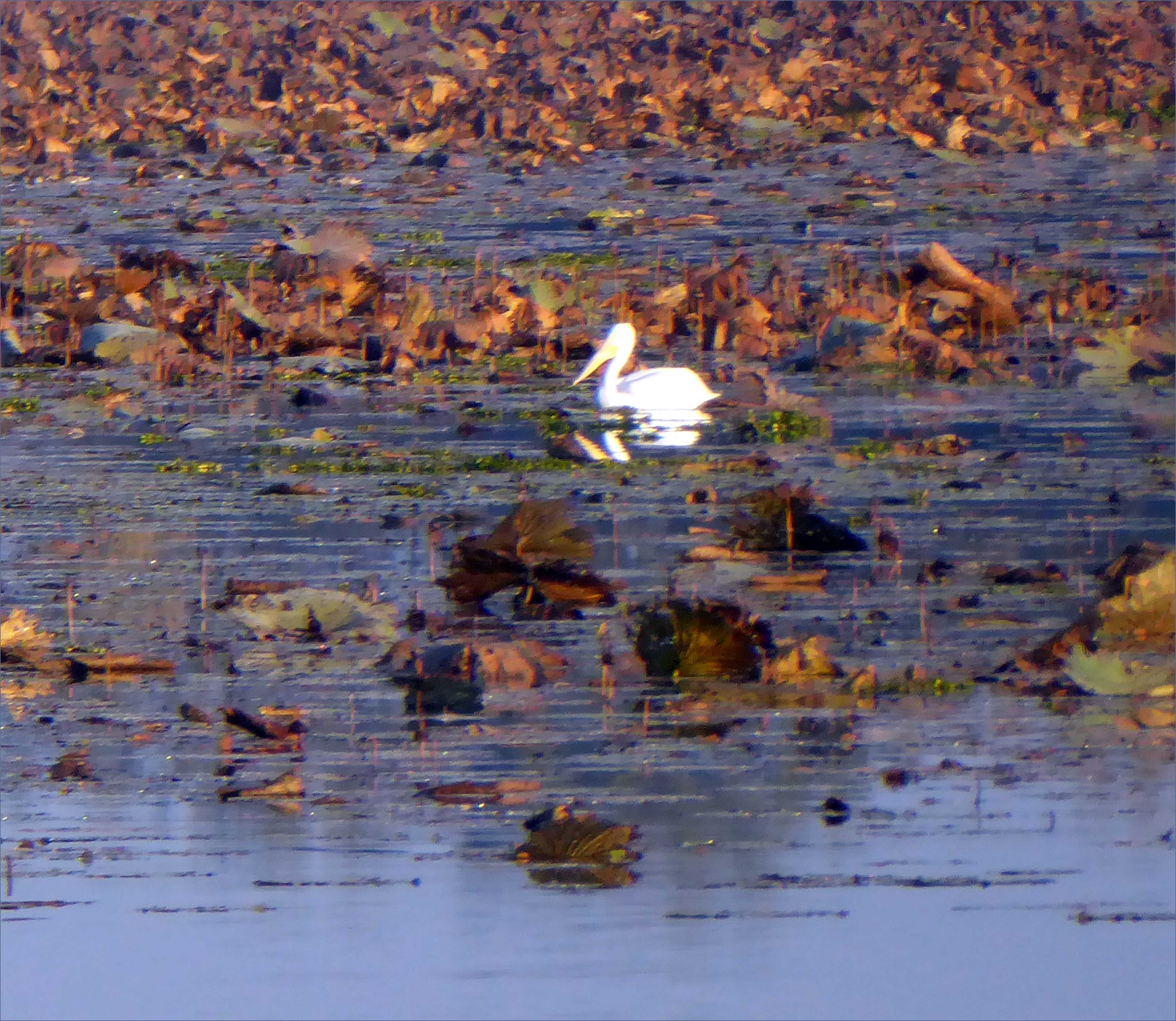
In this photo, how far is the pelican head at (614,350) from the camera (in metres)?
5.69

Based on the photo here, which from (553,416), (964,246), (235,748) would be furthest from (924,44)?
(235,748)

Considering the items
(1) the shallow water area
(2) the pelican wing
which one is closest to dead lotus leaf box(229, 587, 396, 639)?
(1) the shallow water area

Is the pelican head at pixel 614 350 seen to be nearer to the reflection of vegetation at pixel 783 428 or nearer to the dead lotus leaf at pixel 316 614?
the reflection of vegetation at pixel 783 428

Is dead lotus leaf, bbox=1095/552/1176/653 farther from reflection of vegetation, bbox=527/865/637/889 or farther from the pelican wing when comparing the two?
the pelican wing

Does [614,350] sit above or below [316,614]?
above

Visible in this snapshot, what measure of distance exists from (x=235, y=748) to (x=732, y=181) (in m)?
5.52

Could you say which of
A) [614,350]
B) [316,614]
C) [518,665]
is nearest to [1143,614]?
[518,665]

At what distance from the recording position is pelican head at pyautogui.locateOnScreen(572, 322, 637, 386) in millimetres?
5688

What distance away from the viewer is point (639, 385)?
530 centimetres

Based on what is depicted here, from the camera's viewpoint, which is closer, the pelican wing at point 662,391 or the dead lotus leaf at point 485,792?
the dead lotus leaf at point 485,792

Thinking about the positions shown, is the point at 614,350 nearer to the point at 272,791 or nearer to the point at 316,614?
the point at 316,614

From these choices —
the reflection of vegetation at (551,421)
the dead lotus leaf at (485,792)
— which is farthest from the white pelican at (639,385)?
the dead lotus leaf at (485,792)

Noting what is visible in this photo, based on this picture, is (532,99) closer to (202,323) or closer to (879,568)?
(202,323)

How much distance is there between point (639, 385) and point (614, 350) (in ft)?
1.61
